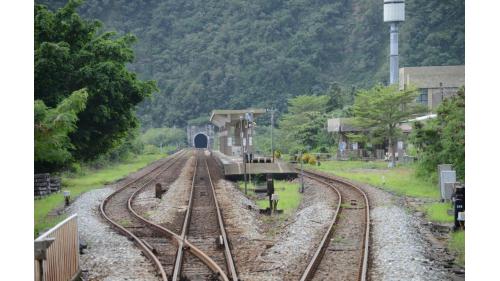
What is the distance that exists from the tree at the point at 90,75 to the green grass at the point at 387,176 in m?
7.34

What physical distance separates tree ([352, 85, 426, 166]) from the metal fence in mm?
22419

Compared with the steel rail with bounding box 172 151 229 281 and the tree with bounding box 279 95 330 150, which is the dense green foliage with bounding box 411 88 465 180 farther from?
the tree with bounding box 279 95 330 150

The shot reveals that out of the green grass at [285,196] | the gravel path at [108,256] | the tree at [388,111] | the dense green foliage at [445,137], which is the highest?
the tree at [388,111]

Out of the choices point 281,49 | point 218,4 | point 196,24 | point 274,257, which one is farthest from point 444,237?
point 281,49

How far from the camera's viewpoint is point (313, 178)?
78.9 feet

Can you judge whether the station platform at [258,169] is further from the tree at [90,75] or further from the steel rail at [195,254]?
the steel rail at [195,254]

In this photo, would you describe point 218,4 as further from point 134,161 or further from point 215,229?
point 215,229

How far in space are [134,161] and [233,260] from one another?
91.0 feet

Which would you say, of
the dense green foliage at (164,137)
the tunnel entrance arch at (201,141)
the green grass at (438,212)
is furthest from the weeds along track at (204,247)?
the tunnel entrance arch at (201,141)

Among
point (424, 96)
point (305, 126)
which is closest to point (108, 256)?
point (424, 96)

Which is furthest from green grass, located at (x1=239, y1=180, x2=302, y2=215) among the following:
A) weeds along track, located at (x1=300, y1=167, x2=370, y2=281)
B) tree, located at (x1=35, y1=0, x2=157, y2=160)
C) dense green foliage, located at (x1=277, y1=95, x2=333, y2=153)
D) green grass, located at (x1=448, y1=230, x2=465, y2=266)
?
dense green foliage, located at (x1=277, y1=95, x2=333, y2=153)

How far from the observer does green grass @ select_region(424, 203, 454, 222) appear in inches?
507

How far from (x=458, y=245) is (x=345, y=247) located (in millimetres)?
1603

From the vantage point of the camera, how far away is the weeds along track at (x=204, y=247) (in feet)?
28.3
